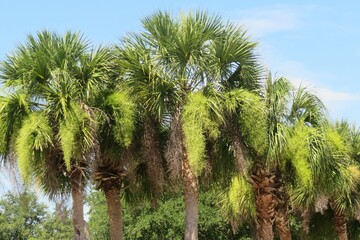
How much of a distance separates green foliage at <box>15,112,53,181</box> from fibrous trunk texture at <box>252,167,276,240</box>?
250 inches

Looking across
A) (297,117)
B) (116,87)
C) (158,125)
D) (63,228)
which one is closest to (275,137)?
(297,117)

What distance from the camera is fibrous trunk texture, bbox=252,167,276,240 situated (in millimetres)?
20047

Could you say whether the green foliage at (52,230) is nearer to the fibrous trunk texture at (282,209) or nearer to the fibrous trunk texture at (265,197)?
the fibrous trunk texture at (282,209)

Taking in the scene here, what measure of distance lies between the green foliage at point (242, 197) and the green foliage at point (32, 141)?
682 cm

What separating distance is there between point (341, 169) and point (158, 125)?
6.28 metres

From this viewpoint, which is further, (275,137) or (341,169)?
(341,169)

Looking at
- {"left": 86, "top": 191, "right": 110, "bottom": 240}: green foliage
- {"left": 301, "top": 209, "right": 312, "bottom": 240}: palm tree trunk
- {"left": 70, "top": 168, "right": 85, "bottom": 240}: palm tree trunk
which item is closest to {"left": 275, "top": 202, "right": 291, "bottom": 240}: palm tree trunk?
{"left": 301, "top": 209, "right": 312, "bottom": 240}: palm tree trunk

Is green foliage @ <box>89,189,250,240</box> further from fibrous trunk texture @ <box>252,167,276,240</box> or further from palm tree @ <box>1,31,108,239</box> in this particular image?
palm tree @ <box>1,31,108,239</box>

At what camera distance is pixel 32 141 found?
1611 cm

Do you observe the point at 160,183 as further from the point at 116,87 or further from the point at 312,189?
the point at 312,189

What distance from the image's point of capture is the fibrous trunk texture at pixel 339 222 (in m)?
26.1

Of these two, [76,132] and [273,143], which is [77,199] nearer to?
[76,132]

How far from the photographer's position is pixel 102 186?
732 inches

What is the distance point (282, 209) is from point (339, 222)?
→ 5926 mm
